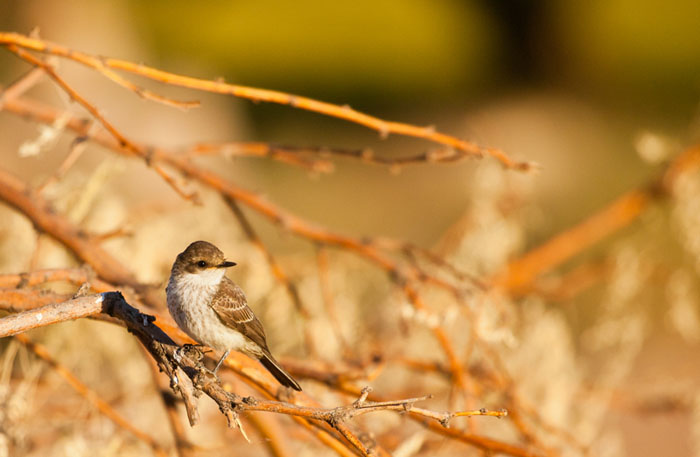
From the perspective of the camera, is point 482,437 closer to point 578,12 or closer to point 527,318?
point 527,318

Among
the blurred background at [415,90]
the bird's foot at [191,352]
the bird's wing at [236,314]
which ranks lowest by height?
the bird's foot at [191,352]

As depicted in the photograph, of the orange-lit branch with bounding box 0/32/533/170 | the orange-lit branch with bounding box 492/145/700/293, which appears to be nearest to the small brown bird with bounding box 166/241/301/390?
the orange-lit branch with bounding box 0/32/533/170

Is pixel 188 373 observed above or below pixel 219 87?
below

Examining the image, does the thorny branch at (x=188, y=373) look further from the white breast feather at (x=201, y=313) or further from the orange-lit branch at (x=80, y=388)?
the orange-lit branch at (x=80, y=388)

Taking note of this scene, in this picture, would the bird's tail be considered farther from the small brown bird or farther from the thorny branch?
the thorny branch

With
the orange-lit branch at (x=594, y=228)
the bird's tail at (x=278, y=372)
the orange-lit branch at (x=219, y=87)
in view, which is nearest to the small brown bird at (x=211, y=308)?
the bird's tail at (x=278, y=372)

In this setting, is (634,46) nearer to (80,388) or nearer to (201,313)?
(80,388)

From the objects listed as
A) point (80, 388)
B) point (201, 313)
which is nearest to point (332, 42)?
point (80, 388)
